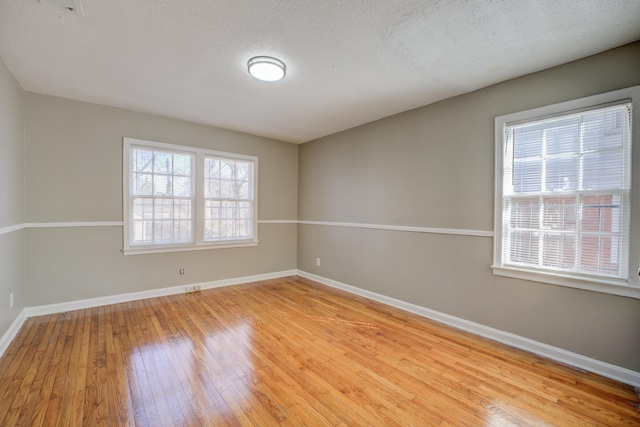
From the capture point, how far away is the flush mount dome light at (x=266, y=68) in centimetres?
240

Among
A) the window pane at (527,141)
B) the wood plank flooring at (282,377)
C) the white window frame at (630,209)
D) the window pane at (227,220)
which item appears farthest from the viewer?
the window pane at (227,220)

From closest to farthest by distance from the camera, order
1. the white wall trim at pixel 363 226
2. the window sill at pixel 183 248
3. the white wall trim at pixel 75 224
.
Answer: the white wall trim at pixel 363 226
the white wall trim at pixel 75 224
the window sill at pixel 183 248

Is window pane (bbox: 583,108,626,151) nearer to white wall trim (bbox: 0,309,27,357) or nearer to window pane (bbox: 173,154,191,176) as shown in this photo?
window pane (bbox: 173,154,191,176)

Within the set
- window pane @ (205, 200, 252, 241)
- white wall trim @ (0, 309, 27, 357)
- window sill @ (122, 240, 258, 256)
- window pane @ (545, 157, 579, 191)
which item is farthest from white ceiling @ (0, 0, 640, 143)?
white wall trim @ (0, 309, 27, 357)

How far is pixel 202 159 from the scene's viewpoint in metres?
4.32

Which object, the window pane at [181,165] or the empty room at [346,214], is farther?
the window pane at [181,165]

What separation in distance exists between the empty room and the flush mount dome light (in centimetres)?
2

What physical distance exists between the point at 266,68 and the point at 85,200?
9.40ft

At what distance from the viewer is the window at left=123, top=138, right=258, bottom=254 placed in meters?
3.82

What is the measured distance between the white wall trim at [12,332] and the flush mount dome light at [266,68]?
3.17 meters

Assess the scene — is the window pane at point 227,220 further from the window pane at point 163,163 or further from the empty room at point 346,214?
the window pane at point 163,163

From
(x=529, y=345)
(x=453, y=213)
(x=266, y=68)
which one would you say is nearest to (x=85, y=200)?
(x=266, y=68)

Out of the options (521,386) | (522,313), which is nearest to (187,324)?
(521,386)

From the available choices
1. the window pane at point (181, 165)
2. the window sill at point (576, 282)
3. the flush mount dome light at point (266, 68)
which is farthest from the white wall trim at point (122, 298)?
the window sill at point (576, 282)
